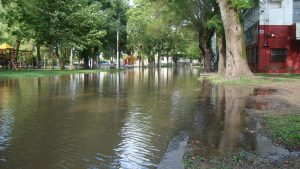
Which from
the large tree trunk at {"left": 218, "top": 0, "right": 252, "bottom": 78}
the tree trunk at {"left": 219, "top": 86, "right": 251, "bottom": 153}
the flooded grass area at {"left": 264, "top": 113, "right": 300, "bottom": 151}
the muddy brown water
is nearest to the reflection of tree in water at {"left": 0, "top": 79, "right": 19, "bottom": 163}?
the muddy brown water

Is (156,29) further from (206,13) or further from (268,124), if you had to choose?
(268,124)

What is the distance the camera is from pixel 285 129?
8.05 metres

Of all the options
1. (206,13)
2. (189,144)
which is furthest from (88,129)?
(206,13)

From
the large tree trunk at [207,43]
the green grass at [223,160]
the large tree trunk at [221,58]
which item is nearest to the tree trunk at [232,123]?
the green grass at [223,160]

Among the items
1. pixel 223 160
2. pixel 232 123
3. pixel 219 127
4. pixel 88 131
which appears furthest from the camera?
pixel 232 123

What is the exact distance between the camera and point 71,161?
6.30m

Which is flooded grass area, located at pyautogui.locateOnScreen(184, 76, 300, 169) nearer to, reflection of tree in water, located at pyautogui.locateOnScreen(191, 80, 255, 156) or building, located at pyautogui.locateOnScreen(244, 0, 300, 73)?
reflection of tree in water, located at pyautogui.locateOnScreen(191, 80, 255, 156)

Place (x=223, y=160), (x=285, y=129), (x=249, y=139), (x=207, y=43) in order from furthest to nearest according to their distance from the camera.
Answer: (x=207, y=43), (x=285, y=129), (x=249, y=139), (x=223, y=160)

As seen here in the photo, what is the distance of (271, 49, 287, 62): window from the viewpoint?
1567 inches

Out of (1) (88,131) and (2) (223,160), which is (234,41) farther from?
(2) (223,160)

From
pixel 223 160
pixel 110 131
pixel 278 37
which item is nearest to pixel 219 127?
pixel 110 131

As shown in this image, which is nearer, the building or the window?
the building

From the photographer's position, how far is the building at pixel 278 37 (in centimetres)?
3894

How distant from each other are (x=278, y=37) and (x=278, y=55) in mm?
1740
